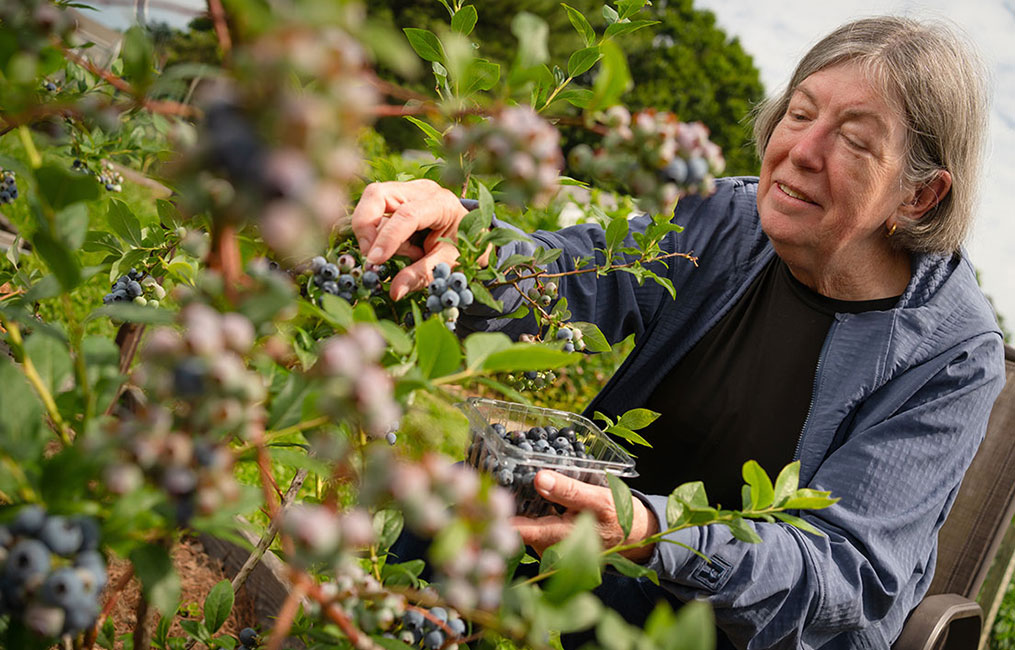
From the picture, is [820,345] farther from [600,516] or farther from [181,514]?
[181,514]

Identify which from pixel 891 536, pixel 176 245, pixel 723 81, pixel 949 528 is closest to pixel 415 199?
pixel 176 245

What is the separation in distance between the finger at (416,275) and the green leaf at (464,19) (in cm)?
25

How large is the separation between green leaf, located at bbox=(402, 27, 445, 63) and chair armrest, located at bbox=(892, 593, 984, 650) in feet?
4.13

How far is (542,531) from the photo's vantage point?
0.92 meters

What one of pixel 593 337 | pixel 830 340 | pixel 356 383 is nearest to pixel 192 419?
pixel 356 383

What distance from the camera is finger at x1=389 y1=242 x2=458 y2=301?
2.76 feet

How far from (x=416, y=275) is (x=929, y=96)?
3.74 ft

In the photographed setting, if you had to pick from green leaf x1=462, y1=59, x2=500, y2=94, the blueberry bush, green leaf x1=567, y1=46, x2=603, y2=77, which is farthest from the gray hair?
the blueberry bush

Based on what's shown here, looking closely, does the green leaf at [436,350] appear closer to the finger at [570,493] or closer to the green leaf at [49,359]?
the green leaf at [49,359]

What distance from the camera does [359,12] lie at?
0.31 meters

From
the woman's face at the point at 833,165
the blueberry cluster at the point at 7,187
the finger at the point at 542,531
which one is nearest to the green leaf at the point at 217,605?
the finger at the point at 542,531

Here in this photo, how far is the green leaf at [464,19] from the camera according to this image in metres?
0.90

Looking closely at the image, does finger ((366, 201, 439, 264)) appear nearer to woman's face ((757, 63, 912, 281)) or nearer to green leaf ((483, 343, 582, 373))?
green leaf ((483, 343, 582, 373))

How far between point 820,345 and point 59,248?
4.89 feet
